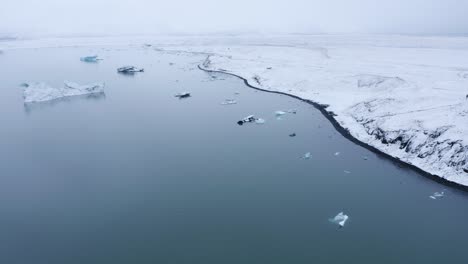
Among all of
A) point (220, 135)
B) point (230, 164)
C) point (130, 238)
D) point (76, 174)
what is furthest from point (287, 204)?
point (76, 174)

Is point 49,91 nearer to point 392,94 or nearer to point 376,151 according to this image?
point 376,151

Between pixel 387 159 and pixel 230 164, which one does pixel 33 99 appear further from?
pixel 387 159

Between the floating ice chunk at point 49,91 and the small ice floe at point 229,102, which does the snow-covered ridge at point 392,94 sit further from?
the floating ice chunk at point 49,91

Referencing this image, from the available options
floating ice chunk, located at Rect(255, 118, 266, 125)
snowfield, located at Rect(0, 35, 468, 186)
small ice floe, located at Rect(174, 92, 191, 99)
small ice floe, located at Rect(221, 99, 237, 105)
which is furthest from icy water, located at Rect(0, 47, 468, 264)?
small ice floe, located at Rect(174, 92, 191, 99)

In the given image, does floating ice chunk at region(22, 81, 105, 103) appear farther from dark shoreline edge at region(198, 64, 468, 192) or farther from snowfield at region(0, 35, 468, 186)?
dark shoreline edge at region(198, 64, 468, 192)

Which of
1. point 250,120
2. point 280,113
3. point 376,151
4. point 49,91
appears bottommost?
point 49,91

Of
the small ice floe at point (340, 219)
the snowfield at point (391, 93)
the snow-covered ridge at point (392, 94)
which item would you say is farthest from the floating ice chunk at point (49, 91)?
the small ice floe at point (340, 219)

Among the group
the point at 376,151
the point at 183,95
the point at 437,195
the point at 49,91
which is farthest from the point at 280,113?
the point at 49,91
